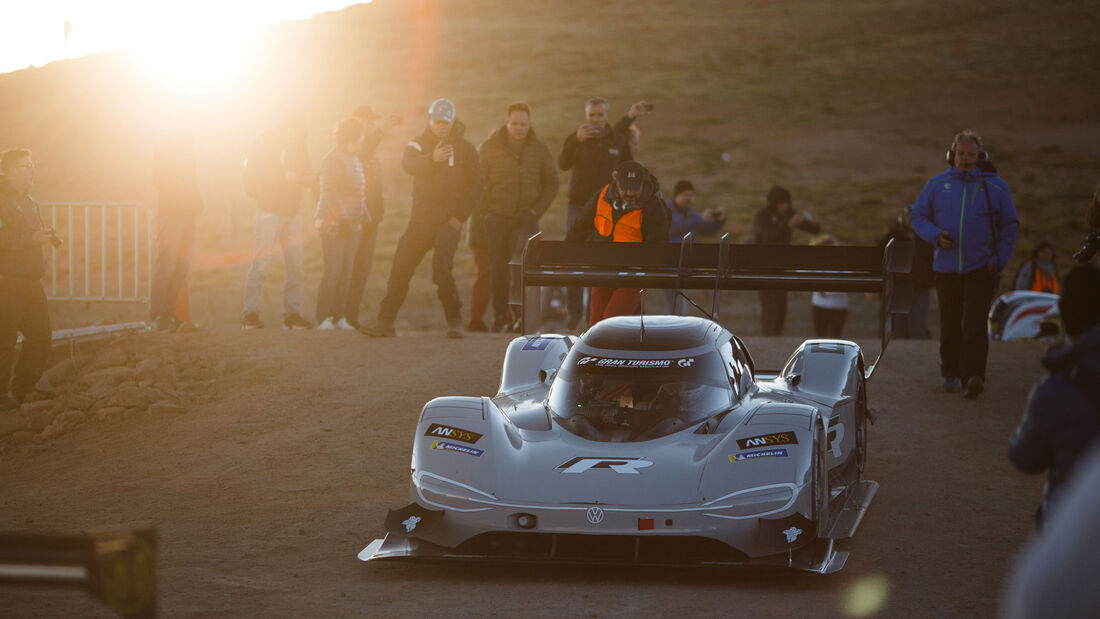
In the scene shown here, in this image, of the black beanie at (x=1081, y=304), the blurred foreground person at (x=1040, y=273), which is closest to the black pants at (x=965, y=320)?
the blurred foreground person at (x=1040, y=273)

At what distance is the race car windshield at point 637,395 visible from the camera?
8.16m

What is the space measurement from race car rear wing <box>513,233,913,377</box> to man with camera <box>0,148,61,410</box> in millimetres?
4736

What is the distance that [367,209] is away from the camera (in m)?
14.8

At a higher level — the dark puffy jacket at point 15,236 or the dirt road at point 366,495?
the dark puffy jacket at point 15,236

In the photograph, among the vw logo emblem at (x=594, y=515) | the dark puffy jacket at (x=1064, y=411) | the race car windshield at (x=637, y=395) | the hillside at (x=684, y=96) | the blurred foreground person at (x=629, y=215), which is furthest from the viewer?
the hillside at (x=684, y=96)

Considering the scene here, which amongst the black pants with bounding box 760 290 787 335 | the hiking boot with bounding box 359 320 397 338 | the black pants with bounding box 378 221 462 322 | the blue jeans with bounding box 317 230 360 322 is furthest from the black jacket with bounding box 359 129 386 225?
the black pants with bounding box 760 290 787 335

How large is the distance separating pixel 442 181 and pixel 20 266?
418 cm

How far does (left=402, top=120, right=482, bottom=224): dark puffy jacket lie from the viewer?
45.6ft

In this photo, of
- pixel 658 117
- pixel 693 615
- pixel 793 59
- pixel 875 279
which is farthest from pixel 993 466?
pixel 793 59

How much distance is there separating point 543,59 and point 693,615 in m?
67.0

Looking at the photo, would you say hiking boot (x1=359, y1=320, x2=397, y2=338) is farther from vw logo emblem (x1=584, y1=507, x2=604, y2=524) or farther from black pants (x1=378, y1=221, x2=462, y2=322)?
vw logo emblem (x1=584, y1=507, x2=604, y2=524)

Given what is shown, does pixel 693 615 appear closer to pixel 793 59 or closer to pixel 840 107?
pixel 840 107

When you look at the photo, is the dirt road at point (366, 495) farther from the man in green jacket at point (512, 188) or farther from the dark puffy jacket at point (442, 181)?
the dark puffy jacket at point (442, 181)

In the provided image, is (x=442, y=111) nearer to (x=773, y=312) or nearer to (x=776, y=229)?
(x=776, y=229)
